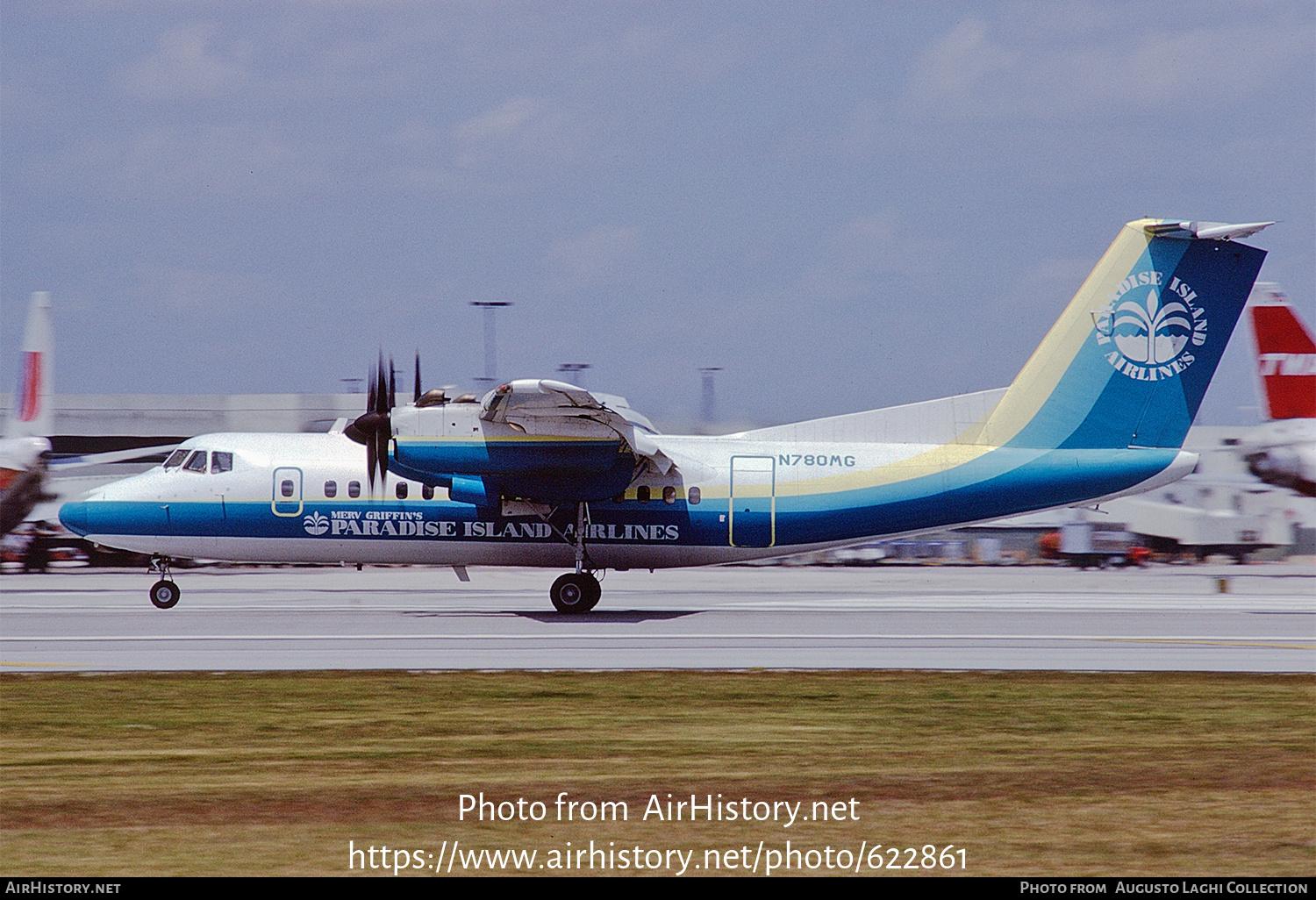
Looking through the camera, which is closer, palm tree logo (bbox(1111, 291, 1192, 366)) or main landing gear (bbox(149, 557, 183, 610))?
palm tree logo (bbox(1111, 291, 1192, 366))

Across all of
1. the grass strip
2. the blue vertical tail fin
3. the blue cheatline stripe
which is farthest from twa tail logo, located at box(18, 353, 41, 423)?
the blue vertical tail fin

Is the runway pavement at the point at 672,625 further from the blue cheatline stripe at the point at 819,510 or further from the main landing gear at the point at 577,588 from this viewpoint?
the blue cheatline stripe at the point at 819,510

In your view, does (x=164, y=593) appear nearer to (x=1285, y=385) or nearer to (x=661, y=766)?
(x=661, y=766)

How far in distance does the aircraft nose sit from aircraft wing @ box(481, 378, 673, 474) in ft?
25.0

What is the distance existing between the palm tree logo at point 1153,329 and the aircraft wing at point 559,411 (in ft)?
27.2

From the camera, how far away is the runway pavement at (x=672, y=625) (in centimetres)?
1577

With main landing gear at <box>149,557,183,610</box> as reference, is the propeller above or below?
above

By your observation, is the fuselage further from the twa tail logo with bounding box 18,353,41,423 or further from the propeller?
the twa tail logo with bounding box 18,353,41,423

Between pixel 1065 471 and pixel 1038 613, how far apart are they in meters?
2.84

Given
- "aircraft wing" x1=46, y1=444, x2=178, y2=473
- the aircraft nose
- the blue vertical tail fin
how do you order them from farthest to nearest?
1. "aircraft wing" x1=46, y1=444, x2=178, y2=473
2. the aircraft nose
3. the blue vertical tail fin

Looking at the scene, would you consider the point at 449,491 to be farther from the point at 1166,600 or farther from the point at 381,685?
the point at 1166,600

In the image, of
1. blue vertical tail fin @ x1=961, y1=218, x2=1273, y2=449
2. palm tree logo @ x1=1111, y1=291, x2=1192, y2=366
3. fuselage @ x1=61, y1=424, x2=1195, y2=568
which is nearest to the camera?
blue vertical tail fin @ x1=961, y1=218, x2=1273, y2=449

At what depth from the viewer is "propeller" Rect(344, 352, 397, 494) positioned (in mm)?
20172

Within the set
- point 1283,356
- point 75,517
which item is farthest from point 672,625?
point 1283,356
